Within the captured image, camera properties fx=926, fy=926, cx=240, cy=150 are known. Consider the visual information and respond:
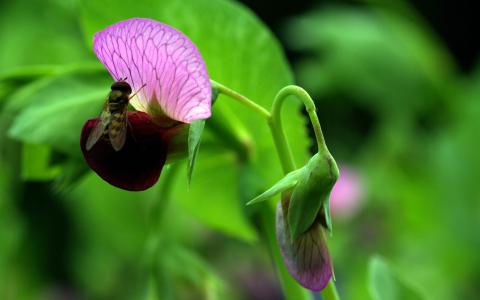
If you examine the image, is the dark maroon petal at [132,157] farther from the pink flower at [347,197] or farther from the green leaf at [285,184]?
the pink flower at [347,197]

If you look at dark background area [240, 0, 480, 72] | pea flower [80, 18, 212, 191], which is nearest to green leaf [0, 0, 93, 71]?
pea flower [80, 18, 212, 191]

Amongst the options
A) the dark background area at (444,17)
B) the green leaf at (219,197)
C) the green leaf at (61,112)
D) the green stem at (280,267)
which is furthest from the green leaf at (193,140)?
the dark background area at (444,17)

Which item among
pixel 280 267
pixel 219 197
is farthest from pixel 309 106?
pixel 219 197

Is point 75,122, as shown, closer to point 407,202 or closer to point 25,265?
point 25,265

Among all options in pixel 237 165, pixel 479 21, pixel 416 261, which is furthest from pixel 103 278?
pixel 479 21

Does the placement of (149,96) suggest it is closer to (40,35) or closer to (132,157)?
(132,157)

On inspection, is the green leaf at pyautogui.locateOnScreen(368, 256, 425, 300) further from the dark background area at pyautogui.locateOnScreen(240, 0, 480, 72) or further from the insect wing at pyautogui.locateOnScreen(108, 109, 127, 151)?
the dark background area at pyautogui.locateOnScreen(240, 0, 480, 72)
